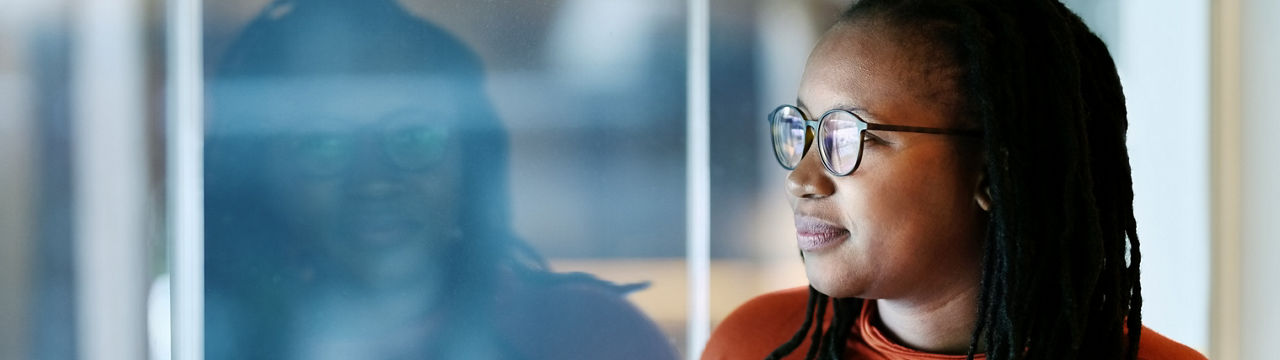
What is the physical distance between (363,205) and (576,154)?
413 millimetres

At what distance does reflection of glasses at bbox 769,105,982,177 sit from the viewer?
988 mm

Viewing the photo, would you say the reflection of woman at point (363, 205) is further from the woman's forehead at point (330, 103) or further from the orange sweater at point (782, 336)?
the orange sweater at point (782, 336)

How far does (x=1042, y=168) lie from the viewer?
38.8 inches

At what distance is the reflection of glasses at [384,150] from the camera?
188 centimetres

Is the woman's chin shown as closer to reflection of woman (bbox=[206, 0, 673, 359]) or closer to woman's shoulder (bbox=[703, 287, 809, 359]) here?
woman's shoulder (bbox=[703, 287, 809, 359])

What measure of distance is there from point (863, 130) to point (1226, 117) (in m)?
1.11

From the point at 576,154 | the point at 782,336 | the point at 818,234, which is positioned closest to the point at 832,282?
the point at 818,234

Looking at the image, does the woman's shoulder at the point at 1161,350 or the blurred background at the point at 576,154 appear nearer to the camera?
the woman's shoulder at the point at 1161,350

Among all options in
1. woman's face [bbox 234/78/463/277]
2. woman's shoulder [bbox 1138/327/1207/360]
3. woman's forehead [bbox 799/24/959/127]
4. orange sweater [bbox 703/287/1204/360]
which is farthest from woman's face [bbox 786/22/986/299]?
woman's face [bbox 234/78/463/277]

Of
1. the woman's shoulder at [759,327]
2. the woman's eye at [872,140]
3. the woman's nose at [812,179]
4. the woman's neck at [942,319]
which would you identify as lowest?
the woman's shoulder at [759,327]

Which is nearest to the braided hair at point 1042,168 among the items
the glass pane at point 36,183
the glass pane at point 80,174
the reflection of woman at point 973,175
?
the reflection of woman at point 973,175

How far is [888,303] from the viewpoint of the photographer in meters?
1.13

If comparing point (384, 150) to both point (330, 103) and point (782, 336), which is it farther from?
point (782, 336)

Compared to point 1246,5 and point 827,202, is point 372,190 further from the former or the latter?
point 1246,5
